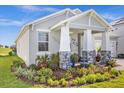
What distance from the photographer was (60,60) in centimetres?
1167

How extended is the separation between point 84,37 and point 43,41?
284 cm

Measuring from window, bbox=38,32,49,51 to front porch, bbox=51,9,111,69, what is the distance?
0.77 meters

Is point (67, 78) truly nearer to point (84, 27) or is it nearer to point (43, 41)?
point (43, 41)

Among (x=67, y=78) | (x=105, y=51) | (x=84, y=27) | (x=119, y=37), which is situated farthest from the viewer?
(x=119, y=37)

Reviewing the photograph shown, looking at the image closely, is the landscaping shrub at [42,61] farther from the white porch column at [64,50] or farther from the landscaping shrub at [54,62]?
the white porch column at [64,50]

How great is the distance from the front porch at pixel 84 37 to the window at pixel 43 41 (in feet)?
2.51

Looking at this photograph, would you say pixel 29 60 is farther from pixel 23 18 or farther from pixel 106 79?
pixel 106 79

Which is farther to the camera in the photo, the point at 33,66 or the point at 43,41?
the point at 43,41

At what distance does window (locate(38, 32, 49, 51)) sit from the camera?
12700mm

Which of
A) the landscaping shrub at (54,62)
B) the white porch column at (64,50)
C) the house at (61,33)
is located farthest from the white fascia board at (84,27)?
the landscaping shrub at (54,62)

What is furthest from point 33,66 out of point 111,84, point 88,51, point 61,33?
point 111,84

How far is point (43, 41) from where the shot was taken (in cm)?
1279

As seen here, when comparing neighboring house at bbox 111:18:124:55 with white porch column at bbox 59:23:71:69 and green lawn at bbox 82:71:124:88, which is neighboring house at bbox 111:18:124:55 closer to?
white porch column at bbox 59:23:71:69

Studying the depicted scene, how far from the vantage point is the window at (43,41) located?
12.7m
